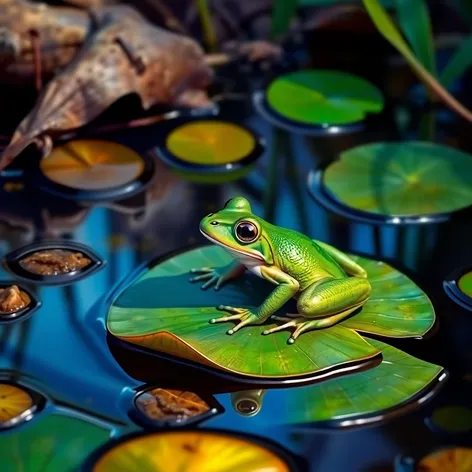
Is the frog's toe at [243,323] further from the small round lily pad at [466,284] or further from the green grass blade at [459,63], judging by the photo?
the green grass blade at [459,63]

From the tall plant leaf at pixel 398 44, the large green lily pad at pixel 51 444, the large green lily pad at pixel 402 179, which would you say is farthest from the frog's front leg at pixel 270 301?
the tall plant leaf at pixel 398 44

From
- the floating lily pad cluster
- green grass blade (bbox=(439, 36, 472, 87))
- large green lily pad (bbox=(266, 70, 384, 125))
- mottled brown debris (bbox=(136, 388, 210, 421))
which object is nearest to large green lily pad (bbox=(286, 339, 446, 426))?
the floating lily pad cluster

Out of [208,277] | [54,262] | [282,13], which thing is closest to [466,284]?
[208,277]

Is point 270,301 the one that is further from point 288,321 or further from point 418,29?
point 418,29

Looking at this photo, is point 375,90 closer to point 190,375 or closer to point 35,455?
point 190,375

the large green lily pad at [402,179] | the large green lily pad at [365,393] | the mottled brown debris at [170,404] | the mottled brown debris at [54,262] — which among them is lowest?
the large green lily pad at [402,179]

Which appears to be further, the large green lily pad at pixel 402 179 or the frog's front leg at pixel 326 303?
the large green lily pad at pixel 402 179
